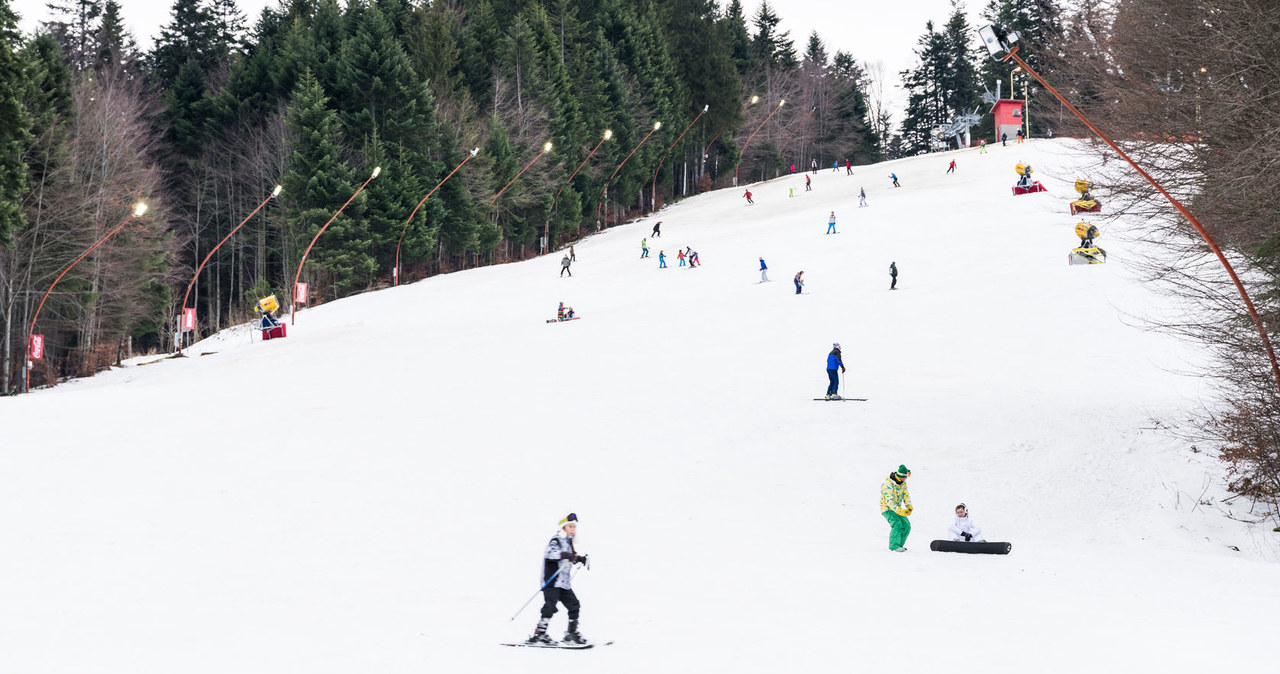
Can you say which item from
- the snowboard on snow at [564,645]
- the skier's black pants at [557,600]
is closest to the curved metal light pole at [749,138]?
the skier's black pants at [557,600]

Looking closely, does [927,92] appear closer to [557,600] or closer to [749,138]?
[749,138]

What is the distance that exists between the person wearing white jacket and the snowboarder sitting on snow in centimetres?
703

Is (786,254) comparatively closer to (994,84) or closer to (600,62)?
(600,62)

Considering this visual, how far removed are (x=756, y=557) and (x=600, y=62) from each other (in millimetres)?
72567

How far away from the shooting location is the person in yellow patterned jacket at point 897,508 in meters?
14.5

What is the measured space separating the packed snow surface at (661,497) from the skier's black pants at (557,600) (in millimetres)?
500

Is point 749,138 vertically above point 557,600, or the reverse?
point 749,138

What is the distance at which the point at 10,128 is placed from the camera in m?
31.7

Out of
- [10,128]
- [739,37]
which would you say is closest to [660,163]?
[739,37]

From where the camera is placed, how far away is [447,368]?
29266 millimetres

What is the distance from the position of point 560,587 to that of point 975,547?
23.5 ft

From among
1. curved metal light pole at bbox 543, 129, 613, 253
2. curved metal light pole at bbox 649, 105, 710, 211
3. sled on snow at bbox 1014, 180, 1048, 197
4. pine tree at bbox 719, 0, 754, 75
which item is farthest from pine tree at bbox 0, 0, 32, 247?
pine tree at bbox 719, 0, 754, 75

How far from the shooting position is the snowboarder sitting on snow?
9.90 meters

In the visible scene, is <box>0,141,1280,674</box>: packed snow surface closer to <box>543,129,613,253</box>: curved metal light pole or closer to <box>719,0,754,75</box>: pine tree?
<box>543,129,613,253</box>: curved metal light pole
